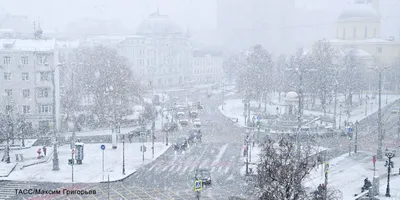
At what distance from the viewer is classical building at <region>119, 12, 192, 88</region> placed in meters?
116

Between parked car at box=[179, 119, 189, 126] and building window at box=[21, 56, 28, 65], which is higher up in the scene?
building window at box=[21, 56, 28, 65]

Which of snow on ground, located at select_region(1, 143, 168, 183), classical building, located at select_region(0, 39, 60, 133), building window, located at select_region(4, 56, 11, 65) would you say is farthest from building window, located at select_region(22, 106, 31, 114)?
snow on ground, located at select_region(1, 143, 168, 183)

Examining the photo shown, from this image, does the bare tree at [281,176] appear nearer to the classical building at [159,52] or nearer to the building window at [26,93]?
the building window at [26,93]

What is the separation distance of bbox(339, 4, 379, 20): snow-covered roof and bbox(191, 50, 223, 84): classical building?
38.1 meters

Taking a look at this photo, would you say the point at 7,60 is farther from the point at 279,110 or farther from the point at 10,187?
the point at 279,110

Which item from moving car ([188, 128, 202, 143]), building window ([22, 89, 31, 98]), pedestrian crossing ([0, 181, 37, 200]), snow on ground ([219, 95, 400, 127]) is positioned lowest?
pedestrian crossing ([0, 181, 37, 200])

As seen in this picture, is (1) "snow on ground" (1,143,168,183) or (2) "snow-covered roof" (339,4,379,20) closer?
(1) "snow on ground" (1,143,168,183)

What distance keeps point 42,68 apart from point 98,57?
1375cm

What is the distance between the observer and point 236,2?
196875mm

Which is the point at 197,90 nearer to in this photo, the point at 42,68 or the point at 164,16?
the point at 164,16

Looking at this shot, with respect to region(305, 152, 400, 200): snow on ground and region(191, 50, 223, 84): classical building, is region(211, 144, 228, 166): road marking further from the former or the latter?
region(191, 50, 223, 84): classical building

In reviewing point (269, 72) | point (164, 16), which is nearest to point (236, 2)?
point (164, 16)

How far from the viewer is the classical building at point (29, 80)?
195 feet

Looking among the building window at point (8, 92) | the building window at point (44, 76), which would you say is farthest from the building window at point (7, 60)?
the building window at point (44, 76)
